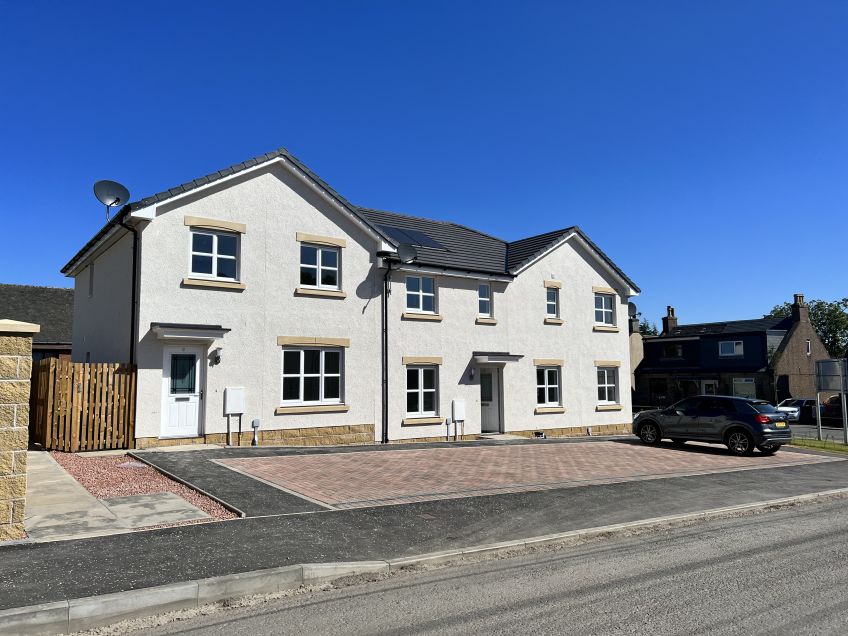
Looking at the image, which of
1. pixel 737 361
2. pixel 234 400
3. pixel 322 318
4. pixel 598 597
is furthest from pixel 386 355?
pixel 737 361

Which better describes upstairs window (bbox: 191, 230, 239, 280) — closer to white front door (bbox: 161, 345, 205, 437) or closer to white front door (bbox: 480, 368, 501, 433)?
white front door (bbox: 161, 345, 205, 437)

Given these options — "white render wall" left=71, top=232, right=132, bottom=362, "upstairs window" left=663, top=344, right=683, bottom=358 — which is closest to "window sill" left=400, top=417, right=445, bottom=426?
"white render wall" left=71, top=232, right=132, bottom=362

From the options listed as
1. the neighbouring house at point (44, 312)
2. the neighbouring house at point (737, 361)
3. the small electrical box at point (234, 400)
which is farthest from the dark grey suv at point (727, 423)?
the neighbouring house at point (737, 361)

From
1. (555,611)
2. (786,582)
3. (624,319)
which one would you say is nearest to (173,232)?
(555,611)

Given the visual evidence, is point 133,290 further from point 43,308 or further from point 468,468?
point 43,308

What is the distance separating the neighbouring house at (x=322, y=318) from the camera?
15.5m

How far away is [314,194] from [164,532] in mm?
12488

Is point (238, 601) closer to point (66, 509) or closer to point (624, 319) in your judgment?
point (66, 509)

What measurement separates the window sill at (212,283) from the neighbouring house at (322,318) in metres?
0.04

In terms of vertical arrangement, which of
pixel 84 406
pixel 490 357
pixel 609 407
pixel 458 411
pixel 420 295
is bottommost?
pixel 609 407

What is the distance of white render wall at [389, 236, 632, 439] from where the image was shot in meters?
19.9

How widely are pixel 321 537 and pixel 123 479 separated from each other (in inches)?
196

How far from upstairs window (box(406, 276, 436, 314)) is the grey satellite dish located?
8.58m

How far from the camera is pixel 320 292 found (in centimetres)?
1784
